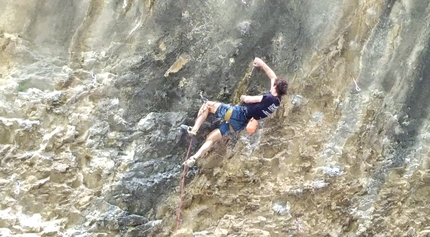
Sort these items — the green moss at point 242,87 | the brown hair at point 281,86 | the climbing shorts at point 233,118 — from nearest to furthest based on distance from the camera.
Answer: the brown hair at point 281,86 → the climbing shorts at point 233,118 → the green moss at point 242,87

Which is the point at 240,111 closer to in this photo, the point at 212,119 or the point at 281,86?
the point at 212,119

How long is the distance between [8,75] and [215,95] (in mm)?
2665

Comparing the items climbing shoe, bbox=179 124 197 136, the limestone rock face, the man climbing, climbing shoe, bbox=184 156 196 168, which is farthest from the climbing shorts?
climbing shoe, bbox=184 156 196 168

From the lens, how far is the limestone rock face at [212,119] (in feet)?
22.1

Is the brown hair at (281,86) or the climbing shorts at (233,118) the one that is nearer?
the brown hair at (281,86)

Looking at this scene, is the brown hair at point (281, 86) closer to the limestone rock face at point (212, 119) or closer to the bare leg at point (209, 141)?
the limestone rock face at point (212, 119)

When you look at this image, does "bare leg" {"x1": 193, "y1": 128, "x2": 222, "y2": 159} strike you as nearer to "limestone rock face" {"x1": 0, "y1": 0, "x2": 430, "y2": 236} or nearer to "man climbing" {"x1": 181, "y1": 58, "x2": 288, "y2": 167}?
"man climbing" {"x1": 181, "y1": 58, "x2": 288, "y2": 167}

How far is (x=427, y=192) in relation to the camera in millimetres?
7559

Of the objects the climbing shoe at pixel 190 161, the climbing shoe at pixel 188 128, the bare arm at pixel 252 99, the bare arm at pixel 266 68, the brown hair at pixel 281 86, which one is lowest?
the climbing shoe at pixel 190 161

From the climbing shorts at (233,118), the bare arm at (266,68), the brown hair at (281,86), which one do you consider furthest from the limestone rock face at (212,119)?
the brown hair at (281,86)

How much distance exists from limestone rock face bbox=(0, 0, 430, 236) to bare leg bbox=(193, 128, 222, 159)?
21 cm

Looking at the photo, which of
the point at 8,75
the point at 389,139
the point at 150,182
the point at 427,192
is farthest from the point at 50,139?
the point at 427,192

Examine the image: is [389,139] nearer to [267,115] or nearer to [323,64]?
[323,64]

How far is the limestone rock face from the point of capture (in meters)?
6.72
